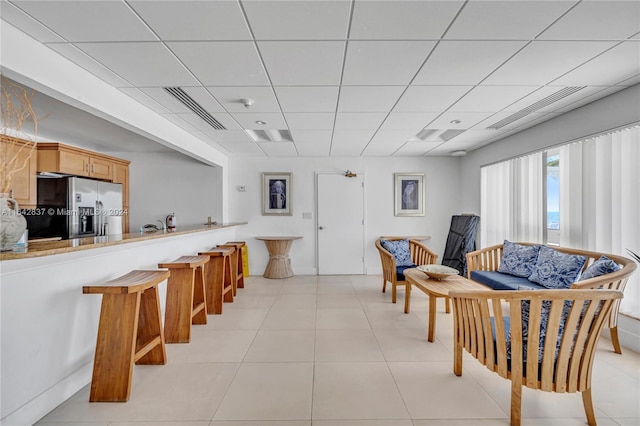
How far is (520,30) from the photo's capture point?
1840 millimetres

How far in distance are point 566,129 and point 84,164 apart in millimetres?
6596

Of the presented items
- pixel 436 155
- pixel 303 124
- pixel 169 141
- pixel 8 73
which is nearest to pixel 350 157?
pixel 436 155

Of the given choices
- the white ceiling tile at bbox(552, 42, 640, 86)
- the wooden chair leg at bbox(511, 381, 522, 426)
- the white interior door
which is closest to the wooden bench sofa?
the wooden chair leg at bbox(511, 381, 522, 426)

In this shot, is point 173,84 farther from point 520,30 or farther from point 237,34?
point 520,30

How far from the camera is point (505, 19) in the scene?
1.73 metres

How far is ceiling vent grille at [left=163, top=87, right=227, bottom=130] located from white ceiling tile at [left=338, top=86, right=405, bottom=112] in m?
1.52

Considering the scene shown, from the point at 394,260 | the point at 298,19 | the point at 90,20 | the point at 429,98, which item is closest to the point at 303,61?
the point at 298,19

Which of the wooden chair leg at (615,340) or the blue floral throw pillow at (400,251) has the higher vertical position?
the blue floral throw pillow at (400,251)

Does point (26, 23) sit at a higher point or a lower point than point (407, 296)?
higher

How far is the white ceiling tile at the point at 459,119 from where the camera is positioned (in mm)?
3420

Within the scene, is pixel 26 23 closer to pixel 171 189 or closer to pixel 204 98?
pixel 204 98

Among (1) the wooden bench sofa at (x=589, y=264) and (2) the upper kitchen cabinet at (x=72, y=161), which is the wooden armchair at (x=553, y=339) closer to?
(1) the wooden bench sofa at (x=589, y=264)

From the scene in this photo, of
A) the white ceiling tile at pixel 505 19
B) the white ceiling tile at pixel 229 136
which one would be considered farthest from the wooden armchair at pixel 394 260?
the white ceiling tile at pixel 505 19

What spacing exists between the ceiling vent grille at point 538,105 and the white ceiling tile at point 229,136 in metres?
3.47
